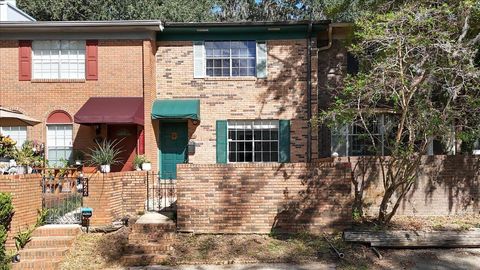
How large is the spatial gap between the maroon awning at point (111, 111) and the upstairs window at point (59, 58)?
128cm

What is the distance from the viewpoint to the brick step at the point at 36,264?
8867mm

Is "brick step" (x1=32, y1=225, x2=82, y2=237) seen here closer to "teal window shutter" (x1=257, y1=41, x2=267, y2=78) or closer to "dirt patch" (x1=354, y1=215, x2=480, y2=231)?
"dirt patch" (x1=354, y1=215, x2=480, y2=231)

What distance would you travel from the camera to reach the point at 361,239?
9516 mm

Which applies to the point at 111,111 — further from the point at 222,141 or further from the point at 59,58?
the point at 222,141

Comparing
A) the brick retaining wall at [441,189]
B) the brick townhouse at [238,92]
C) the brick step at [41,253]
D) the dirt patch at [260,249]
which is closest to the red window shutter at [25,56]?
the brick townhouse at [238,92]

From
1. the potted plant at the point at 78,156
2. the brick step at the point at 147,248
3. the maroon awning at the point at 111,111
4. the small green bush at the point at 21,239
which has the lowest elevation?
the brick step at the point at 147,248

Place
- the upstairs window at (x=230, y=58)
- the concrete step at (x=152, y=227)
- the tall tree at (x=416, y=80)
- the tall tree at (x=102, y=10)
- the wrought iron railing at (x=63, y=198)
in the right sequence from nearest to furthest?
the tall tree at (x=416, y=80), the concrete step at (x=152, y=227), the wrought iron railing at (x=63, y=198), the upstairs window at (x=230, y=58), the tall tree at (x=102, y=10)

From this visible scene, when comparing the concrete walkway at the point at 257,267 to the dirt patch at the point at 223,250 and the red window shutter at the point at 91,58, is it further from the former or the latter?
the red window shutter at the point at 91,58

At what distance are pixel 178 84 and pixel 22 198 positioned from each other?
737 cm

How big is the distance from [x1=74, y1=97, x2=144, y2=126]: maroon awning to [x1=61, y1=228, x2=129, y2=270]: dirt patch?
5010 millimetres

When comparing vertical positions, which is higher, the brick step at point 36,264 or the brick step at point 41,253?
the brick step at point 41,253

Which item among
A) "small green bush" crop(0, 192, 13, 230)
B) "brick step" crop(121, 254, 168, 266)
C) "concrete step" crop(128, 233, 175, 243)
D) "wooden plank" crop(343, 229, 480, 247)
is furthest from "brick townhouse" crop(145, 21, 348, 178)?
"brick step" crop(121, 254, 168, 266)

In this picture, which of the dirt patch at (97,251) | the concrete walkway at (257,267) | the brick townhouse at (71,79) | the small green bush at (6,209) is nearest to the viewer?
the concrete walkway at (257,267)

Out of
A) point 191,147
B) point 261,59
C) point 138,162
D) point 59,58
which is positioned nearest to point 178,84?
point 191,147
